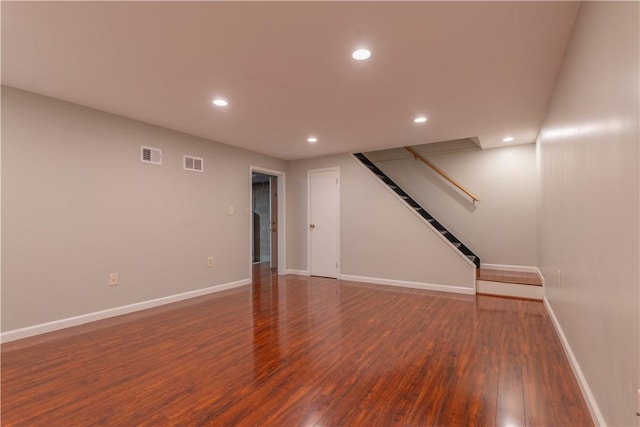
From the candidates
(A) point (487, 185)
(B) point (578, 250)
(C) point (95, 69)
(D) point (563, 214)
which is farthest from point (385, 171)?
(C) point (95, 69)

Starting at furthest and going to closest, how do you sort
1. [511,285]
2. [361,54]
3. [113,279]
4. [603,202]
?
[511,285] → [113,279] → [361,54] → [603,202]

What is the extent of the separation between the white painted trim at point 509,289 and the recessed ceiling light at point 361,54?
12.5ft

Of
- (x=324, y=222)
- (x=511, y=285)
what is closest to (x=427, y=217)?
(x=511, y=285)

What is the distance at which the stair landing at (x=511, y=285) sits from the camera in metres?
4.23

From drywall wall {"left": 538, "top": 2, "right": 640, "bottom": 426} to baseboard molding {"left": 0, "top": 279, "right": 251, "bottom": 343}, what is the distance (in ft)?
14.1

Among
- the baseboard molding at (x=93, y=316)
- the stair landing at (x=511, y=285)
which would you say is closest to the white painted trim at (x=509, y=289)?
the stair landing at (x=511, y=285)

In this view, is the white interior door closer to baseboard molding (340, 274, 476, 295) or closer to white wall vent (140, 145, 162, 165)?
baseboard molding (340, 274, 476, 295)

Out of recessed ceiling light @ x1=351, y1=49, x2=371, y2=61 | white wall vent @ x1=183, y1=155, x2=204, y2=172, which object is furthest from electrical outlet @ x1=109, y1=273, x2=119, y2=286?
recessed ceiling light @ x1=351, y1=49, x2=371, y2=61

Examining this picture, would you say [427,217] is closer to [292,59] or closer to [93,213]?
[292,59]

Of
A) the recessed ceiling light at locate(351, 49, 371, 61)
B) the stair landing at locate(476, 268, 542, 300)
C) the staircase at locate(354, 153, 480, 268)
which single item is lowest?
the stair landing at locate(476, 268, 542, 300)

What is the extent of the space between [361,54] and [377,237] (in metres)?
3.60

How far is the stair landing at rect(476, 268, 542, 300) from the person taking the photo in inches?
167

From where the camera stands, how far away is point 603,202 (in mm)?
1458

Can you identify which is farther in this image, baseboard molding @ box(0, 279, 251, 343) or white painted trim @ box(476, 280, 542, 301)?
white painted trim @ box(476, 280, 542, 301)
